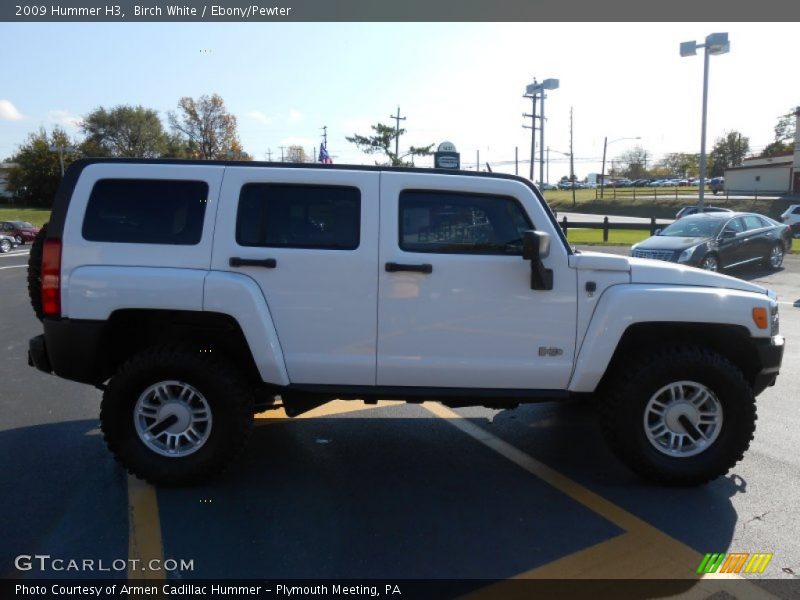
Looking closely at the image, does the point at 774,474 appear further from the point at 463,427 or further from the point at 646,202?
the point at 646,202

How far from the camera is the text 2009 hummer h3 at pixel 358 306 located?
424cm

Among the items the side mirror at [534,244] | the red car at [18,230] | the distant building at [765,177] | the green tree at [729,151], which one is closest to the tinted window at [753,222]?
the side mirror at [534,244]

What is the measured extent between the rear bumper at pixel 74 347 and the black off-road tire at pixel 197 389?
206 mm

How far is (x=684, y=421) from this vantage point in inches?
176

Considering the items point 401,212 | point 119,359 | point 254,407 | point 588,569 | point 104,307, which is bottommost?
point 588,569

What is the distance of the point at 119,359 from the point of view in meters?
4.66

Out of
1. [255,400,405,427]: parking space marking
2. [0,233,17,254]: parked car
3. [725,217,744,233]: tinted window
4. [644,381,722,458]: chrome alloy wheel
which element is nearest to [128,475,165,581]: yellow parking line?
[255,400,405,427]: parking space marking

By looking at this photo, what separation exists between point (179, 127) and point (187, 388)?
2336 inches

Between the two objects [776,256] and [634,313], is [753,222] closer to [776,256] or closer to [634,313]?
[776,256]

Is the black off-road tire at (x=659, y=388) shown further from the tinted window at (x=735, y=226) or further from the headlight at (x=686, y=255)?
the tinted window at (x=735, y=226)

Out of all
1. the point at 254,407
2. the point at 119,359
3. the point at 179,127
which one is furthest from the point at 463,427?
the point at 179,127

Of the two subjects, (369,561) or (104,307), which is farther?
(104,307)

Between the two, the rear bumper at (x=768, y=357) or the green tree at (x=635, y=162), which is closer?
the rear bumper at (x=768, y=357)

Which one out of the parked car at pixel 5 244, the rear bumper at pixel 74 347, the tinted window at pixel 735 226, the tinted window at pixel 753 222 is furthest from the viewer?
the parked car at pixel 5 244
